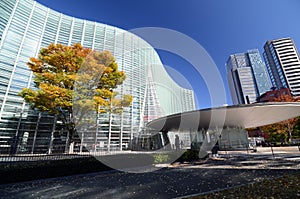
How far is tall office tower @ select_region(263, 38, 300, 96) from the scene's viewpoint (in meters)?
79.8

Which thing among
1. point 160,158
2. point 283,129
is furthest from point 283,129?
point 160,158

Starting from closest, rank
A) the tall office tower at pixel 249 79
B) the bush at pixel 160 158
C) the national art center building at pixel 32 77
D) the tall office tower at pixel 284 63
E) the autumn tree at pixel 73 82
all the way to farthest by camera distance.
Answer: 1. the bush at pixel 160 158
2. the autumn tree at pixel 73 82
3. the national art center building at pixel 32 77
4. the tall office tower at pixel 284 63
5. the tall office tower at pixel 249 79

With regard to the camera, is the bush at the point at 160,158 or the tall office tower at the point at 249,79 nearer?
the bush at the point at 160,158

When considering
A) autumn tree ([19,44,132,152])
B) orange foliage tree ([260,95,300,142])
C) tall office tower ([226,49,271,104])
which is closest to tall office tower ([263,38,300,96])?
tall office tower ([226,49,271,104])

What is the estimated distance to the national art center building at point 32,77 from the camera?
17.1 metres

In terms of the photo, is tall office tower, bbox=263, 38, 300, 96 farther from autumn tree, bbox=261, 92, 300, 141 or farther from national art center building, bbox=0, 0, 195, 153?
national art center building, bbox=0, 0, 195, 153

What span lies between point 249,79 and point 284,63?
37845 millimetres

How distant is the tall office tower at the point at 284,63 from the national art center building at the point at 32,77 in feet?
282

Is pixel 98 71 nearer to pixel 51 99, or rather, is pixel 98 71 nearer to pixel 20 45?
pixel 51 99

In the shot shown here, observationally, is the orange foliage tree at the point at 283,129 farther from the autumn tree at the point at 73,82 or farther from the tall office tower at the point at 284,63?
the tall office tower at the point at 284,63

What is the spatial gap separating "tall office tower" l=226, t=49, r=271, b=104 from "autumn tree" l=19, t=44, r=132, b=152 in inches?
4899

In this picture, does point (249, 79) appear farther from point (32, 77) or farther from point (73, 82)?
point (32, 77)

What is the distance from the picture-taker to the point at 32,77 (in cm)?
1897

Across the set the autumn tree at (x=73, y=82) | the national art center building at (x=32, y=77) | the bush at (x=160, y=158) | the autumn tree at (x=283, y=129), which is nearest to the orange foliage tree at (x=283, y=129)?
the autumn tree at (x=283, y=129)
